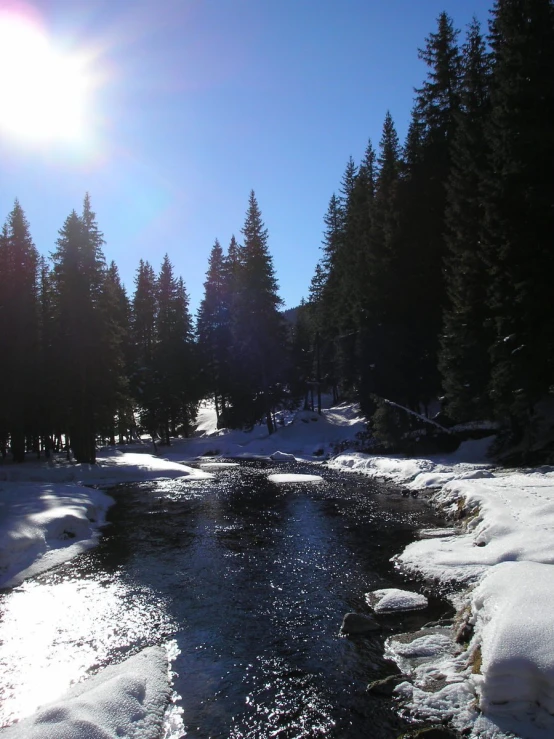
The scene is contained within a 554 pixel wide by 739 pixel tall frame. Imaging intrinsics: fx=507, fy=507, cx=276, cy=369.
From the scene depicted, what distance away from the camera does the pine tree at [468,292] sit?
83.4 feet

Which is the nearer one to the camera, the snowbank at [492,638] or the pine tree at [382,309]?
the snowbank at [492,638]

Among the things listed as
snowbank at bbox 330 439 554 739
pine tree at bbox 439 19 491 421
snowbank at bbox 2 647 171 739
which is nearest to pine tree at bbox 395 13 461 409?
pine tree at bbox 439 19 491 421

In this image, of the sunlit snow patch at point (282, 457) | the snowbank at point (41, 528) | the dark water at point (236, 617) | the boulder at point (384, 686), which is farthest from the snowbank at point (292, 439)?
the boulder at point (384, 686)

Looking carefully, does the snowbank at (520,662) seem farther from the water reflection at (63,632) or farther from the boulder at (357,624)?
the water reflection at (63,632)

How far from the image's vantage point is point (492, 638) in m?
6.22

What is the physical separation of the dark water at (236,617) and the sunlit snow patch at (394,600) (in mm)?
240

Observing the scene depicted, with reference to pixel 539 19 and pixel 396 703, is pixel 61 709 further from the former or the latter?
pixel 539 19

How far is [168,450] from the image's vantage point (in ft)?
178

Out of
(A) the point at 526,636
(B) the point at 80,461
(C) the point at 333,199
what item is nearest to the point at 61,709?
(A) the point at 526,636

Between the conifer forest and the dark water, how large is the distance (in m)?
11.0

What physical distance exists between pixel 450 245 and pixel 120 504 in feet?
71.5

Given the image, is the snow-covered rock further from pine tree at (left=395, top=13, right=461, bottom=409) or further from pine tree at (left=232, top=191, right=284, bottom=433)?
pine tree at (left=232, top=191, right=284, bottom=433)

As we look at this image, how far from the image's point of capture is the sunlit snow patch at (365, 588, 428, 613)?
951cm

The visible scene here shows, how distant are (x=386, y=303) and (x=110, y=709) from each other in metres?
34.9
